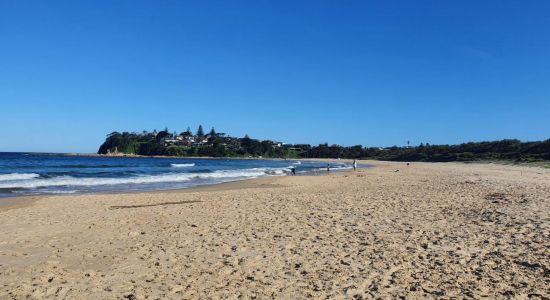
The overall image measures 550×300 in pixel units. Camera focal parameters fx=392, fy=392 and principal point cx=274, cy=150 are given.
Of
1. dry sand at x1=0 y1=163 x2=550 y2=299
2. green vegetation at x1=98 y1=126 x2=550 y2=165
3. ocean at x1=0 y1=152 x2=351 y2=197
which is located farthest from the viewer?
green vegetation at x1=98 y1=126 x2=550 y2=165

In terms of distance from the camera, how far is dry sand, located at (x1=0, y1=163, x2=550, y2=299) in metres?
5.38

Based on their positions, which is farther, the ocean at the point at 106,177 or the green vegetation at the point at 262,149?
the green vegetation at the point at 262,149

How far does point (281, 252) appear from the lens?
7145mm

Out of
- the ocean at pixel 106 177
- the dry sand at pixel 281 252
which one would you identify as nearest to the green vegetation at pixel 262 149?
the ocean at pixel 106 177

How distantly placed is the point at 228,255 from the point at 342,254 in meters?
2.03

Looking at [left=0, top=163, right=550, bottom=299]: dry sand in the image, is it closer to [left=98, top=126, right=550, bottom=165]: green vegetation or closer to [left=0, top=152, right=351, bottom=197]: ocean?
[left=0, top=152, right=351, bottom=197]: ocean

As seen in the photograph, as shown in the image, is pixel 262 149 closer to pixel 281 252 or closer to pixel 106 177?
pixel 106 177

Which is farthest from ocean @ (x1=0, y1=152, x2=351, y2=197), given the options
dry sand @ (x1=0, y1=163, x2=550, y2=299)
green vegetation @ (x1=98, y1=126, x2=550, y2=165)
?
green vegetation @ (x1=98, y1=126, x2=550, y2=165)

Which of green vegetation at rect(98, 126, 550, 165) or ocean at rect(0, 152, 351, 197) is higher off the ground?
green vegetation at rect(98, 126, 550, 165)

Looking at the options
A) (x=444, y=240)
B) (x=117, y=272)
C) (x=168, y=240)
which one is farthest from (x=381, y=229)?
(x=117, y=272)

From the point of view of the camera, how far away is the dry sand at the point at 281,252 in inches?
212

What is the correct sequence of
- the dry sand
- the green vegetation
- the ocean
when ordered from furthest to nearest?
1. the green vegetation
2. the ocean
3. the dry sand

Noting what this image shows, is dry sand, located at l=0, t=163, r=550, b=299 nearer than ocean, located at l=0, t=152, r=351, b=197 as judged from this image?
Yes

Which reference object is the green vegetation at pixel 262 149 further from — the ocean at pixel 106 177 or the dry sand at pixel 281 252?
the dry sand at pixel 281 252
